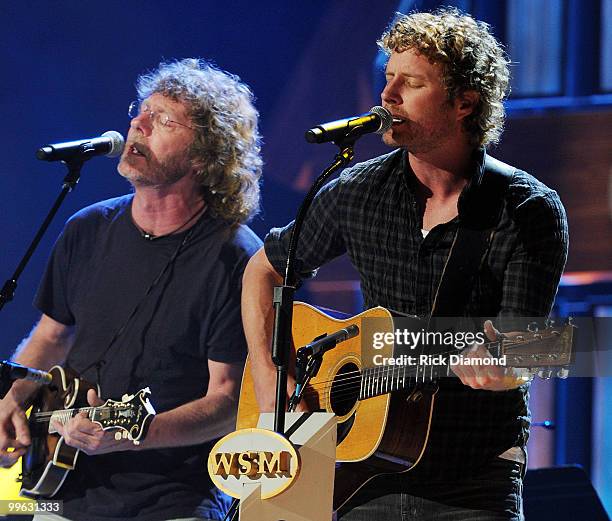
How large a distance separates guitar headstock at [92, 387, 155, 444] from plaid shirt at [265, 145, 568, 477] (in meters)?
0.92

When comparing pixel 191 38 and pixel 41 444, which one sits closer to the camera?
pixel 41 444

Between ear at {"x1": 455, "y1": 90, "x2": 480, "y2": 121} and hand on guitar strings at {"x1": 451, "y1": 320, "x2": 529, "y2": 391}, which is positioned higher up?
ear at {"x1": 455, "y1": 90, "x2": 480, "y2": 121}

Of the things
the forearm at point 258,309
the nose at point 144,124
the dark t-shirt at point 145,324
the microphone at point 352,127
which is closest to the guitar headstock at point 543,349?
the microphone at point 352,127

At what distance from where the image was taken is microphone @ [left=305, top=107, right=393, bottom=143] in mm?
2715

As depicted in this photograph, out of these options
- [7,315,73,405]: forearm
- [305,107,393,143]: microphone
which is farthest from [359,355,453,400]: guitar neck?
[7,315,73,405]: forearm

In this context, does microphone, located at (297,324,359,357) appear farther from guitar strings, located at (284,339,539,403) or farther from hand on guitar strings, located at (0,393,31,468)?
hand on guitar strings, located at (0,393,31,468)

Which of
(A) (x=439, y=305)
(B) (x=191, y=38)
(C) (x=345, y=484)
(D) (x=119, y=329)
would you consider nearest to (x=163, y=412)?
(D) (x=119, y=329)

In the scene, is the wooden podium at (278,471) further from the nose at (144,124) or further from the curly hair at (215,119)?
the nose at (144,124)

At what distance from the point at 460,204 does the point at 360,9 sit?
4.13 ft

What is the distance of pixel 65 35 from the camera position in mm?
4430

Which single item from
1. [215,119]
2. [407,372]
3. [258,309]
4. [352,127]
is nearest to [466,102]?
[352,127]

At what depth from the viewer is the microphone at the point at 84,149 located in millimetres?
3541

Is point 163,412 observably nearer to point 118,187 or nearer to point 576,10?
point 118,187

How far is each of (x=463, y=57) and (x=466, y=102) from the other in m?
0.14
